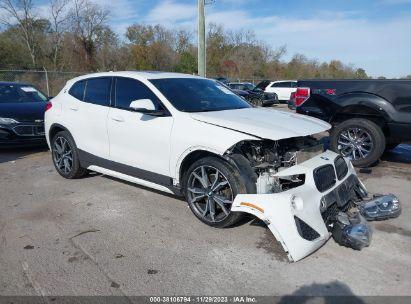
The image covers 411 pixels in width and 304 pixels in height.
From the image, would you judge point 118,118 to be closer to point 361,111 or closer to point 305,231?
point 305,231

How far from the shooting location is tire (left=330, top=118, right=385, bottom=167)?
6.51m

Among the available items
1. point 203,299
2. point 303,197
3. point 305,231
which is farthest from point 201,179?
point 203,299

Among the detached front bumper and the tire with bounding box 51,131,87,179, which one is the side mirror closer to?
the detached front bumper

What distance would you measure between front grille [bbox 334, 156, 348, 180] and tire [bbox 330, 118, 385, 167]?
2.43 metres

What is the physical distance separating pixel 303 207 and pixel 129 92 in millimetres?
2795

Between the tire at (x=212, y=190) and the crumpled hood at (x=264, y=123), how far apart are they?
0.42 m

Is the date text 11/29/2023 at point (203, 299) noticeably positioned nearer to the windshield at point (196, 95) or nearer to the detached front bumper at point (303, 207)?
the detached front bumper at point (303, 207)

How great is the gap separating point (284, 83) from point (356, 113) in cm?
2166

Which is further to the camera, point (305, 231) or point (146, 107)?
point (146, 107)

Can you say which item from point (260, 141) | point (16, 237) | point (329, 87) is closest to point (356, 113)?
point (329, 87)

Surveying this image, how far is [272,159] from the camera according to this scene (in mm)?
4035

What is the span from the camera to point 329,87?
6.98 m

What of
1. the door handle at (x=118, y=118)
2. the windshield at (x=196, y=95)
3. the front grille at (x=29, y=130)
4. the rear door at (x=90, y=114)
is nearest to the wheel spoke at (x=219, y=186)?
the windshield at (x=196, y=95)

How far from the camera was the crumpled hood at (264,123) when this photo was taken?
385 cm
